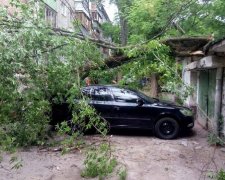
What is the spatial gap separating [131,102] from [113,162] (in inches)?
172

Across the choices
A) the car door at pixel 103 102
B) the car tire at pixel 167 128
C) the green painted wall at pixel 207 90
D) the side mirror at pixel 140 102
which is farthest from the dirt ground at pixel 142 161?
the green painted wall at pixel 207 90

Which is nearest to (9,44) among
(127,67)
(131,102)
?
(127,67)

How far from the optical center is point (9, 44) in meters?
5.50

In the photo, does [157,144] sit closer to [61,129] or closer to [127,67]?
[127,67]

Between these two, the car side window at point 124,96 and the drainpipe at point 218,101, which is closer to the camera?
the drainpipe at point 218,101

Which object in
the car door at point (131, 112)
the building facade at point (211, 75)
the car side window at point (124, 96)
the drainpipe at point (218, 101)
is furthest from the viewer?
the car side window at point (124, 96)

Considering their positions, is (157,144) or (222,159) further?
(157,144)

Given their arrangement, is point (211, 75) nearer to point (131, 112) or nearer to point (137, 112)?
→ point (137, 112)

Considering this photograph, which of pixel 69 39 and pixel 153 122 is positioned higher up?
pixel 69 39

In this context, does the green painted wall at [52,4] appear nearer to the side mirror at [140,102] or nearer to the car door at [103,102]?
the car door at [103,102]

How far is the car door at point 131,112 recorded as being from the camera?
33.8ft

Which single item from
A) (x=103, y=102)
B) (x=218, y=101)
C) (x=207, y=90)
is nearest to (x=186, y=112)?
(x=218, y=101)

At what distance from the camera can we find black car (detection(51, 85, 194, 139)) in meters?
10.3

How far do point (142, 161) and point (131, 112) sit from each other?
97.8 inches
